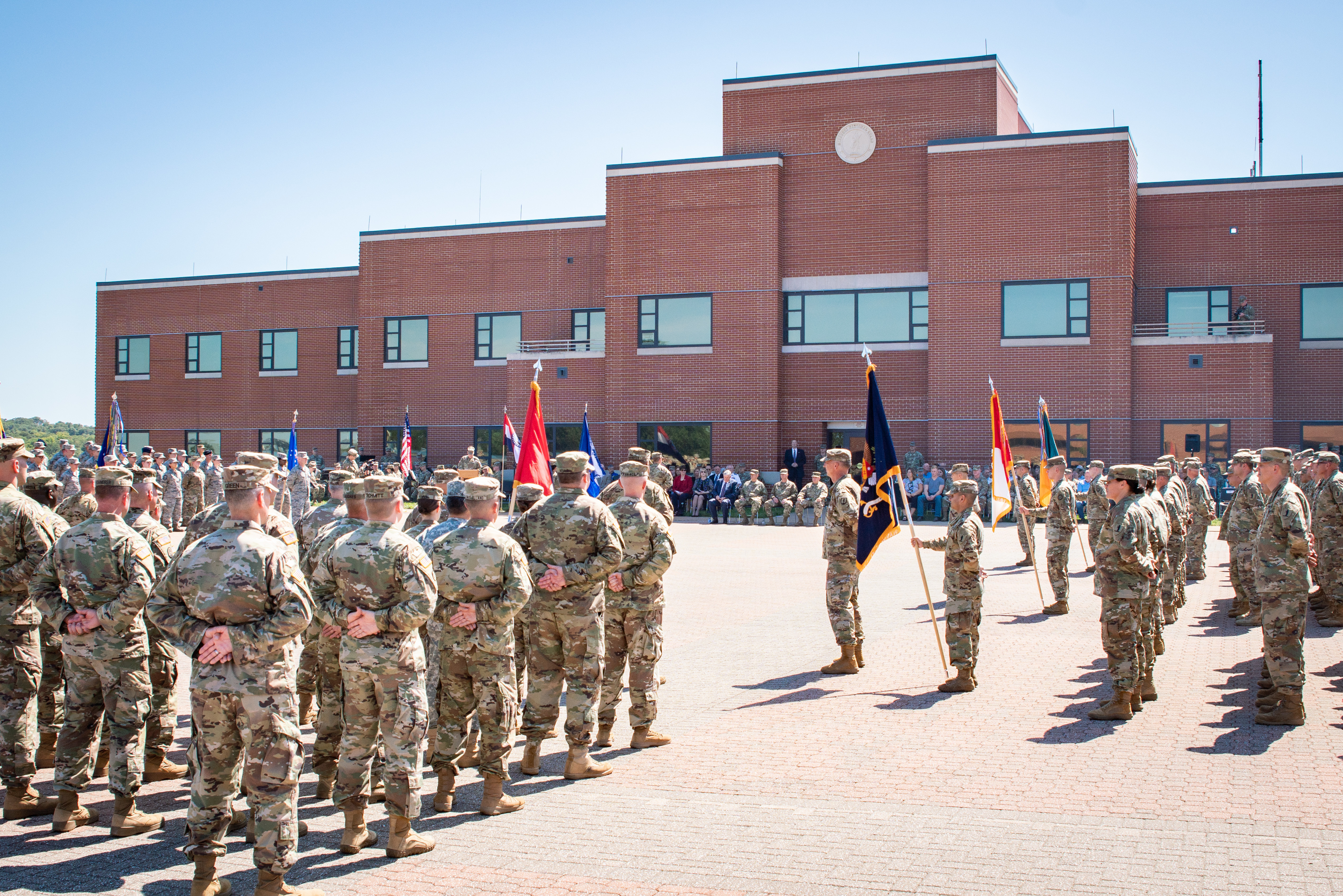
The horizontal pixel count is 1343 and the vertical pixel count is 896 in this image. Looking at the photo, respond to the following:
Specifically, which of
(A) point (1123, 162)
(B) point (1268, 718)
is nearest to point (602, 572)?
(B) point (1268, 718)

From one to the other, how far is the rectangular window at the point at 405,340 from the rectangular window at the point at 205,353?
894 centimetres

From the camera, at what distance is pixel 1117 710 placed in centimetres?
884

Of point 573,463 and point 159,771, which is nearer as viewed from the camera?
point 159,771

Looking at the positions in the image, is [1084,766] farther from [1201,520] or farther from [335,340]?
[335,340]

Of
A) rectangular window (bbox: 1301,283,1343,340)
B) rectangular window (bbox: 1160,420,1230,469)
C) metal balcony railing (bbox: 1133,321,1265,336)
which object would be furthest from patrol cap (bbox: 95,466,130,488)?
rectangular window (bbox: 1301,283,1343,340)

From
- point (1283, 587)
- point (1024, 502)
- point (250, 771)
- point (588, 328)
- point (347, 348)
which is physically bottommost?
point (250, 771)

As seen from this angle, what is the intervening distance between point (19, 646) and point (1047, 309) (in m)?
29.7

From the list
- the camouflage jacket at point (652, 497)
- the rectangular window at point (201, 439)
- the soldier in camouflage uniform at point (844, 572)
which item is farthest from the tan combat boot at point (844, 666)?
the rectangular window at point (201, 439)

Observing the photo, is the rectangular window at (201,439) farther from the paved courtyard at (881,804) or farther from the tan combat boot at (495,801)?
the tan combat boot at (495,801)

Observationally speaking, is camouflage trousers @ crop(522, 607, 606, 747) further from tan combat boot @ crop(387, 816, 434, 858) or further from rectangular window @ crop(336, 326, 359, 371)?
rectangular window @ crop(336, 326, 359, 371)

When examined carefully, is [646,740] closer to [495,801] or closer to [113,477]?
[495,801]

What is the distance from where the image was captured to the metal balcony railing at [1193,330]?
3191cm

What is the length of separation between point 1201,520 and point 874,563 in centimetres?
585

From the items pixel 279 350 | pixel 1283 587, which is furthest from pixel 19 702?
pixel 279 350
